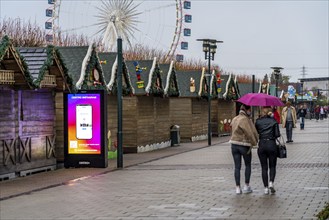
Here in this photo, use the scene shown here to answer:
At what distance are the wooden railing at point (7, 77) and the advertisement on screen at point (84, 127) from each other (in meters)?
4.09

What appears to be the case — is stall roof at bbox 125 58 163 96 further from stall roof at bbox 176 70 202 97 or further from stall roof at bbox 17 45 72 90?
stall roof at bbox 17 45 72 90

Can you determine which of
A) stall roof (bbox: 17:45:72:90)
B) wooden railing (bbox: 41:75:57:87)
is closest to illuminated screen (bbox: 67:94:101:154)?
stall roof (bbox: 17:45:72:90)

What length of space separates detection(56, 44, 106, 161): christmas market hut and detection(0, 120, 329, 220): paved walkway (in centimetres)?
179

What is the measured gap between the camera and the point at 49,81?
23.8 metres

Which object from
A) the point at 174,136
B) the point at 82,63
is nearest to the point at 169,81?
the point at 174,136

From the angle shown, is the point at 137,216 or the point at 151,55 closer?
the point at 137,216

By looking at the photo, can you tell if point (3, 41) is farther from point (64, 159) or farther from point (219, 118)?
point (219, 118)

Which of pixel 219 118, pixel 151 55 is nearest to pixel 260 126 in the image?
pixel 219 118

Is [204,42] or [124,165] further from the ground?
[204,42]

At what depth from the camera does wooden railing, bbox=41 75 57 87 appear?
23.3m

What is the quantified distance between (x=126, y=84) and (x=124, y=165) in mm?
6242

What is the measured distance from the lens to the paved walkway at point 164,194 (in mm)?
13500

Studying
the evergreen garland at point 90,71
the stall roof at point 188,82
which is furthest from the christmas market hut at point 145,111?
the stall roof at point 188,82

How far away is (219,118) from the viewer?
54500mm
